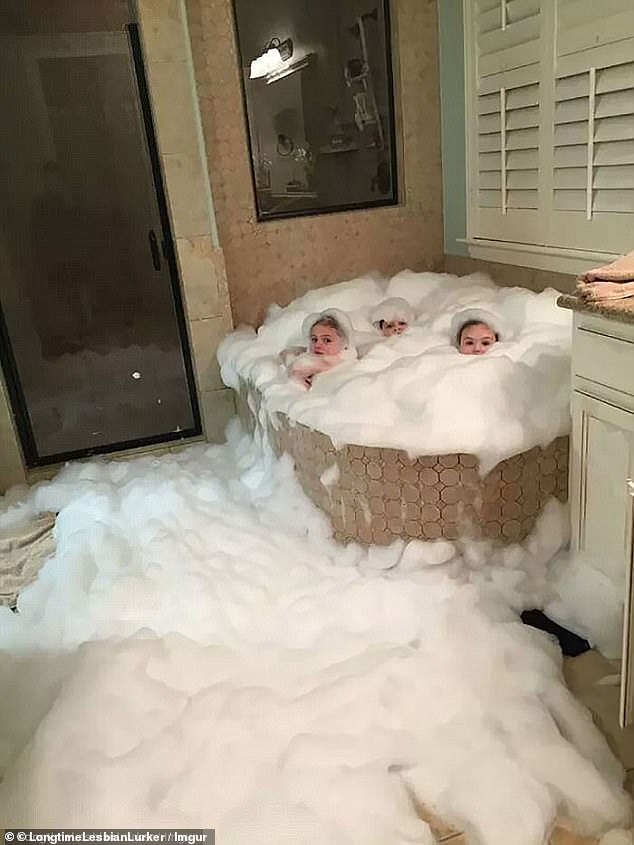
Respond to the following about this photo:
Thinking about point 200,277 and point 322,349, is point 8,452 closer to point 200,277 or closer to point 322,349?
point 200,277

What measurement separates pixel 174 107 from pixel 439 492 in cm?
171

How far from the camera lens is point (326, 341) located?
95.6 inches

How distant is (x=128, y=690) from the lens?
1.61 metres

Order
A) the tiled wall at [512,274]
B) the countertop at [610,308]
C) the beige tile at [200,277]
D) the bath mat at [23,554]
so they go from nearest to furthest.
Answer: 1. the countertop at [610,308]
2. the bath mat at [23,554]
3. the tiled wall at [512,274]
4. the beige tile at [200,277]

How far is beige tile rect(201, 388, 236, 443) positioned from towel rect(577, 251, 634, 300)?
67.0 inches

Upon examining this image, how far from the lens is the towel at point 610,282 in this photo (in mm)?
1479

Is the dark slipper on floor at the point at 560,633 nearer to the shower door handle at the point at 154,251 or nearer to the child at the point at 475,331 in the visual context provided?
the child at the point at 475,331

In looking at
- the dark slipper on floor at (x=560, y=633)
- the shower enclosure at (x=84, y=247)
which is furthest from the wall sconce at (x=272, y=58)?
the dark slipper on floor at (x=560, y=633)

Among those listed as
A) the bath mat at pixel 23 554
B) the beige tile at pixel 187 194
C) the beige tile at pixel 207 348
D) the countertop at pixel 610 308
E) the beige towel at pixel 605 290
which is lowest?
the bath mat at pixel 23 554

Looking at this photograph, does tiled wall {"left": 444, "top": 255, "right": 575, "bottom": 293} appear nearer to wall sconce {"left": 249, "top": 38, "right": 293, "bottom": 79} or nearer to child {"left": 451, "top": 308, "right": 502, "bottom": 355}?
child {"left": 451, "top": 308, "right": 502, "bottom": 355}

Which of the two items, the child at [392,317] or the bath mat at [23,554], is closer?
the bath mat at [23,554]

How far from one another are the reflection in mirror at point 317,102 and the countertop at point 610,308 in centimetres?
166

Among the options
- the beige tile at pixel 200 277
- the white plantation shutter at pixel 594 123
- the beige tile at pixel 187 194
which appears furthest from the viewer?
the beige tile at pixel 200 277

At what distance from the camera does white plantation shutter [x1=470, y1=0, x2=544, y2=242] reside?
2346mm
